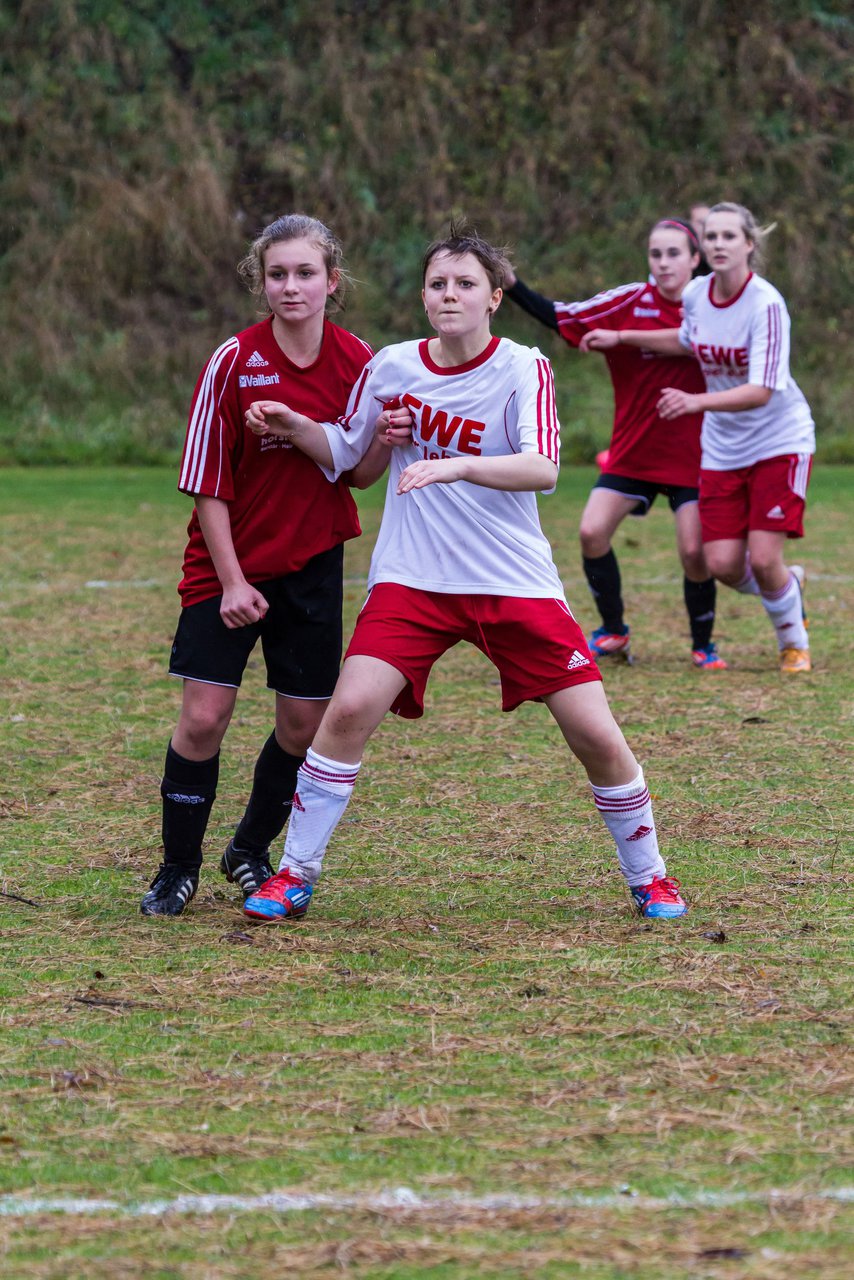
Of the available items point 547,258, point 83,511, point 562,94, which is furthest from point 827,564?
point 562,94

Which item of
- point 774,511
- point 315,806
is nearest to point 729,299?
point 774,511

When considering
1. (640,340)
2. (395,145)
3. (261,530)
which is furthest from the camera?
(395,145)

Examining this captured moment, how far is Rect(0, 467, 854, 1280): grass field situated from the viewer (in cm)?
257

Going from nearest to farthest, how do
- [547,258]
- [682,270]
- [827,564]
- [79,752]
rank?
1. [79,752]
2. [682,270]
3. [827,564]
4. [547,258]

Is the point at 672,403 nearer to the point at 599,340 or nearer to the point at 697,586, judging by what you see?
the point at 599,340

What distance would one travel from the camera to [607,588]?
828 centimetres

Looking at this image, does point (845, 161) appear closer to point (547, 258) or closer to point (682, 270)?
point (547, 258)

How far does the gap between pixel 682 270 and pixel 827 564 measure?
4213 mm

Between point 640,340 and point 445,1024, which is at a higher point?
point 640,340

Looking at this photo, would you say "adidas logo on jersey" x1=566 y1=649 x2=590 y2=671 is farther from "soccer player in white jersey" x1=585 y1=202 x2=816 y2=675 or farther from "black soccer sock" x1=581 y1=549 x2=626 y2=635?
"black soccer sock" x1=581 y1=549 x2=626 y2=635

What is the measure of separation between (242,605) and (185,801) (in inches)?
22.8

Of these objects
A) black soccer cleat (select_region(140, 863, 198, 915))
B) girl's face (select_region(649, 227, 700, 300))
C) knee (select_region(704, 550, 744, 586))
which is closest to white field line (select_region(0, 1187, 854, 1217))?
black soccer cleat (select_region(140, 863, 198, 915))

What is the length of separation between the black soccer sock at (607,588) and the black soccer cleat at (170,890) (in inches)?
163

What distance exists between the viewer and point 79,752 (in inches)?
250
